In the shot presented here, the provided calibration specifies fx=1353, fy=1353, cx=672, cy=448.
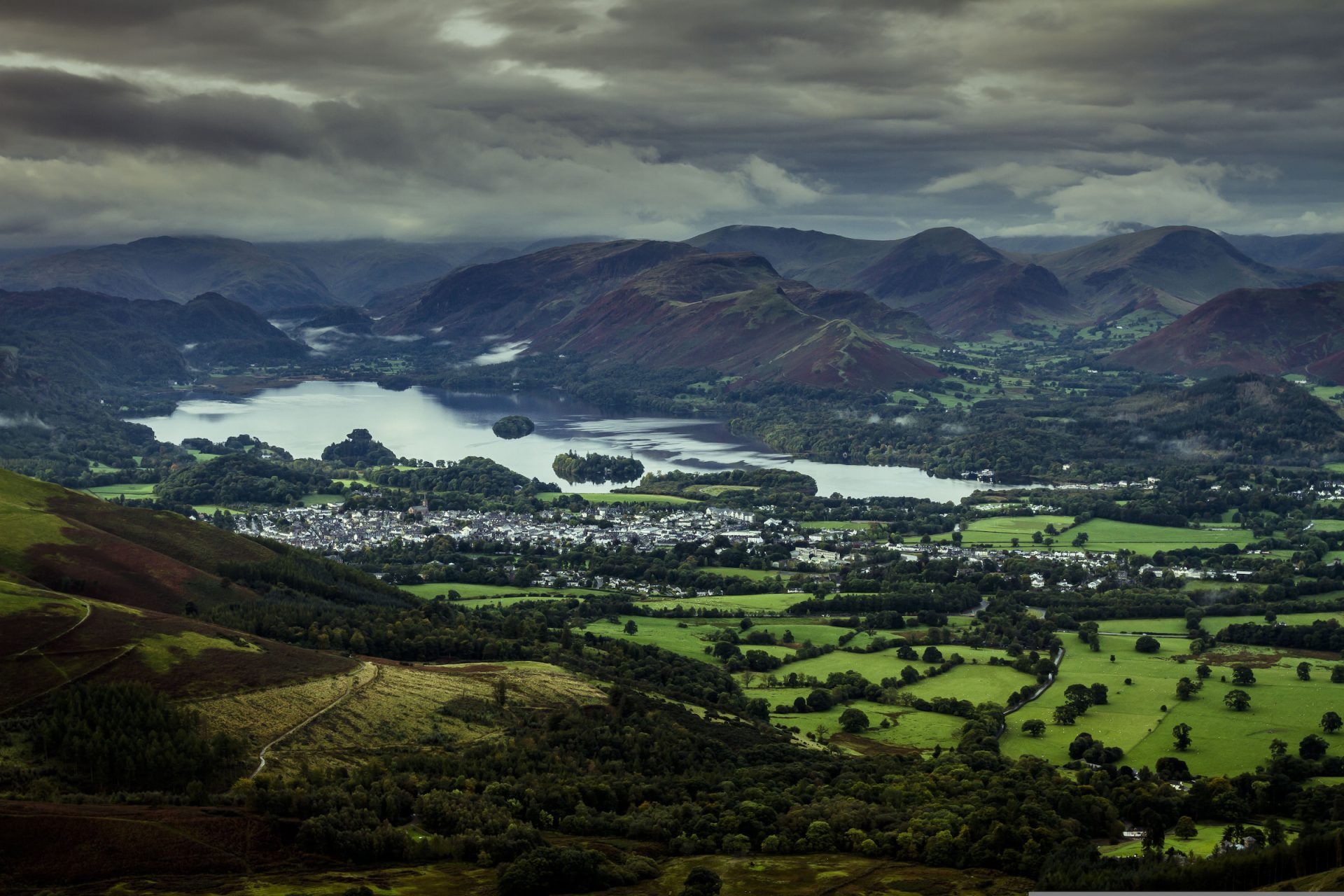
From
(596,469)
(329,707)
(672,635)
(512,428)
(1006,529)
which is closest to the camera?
(329,707)

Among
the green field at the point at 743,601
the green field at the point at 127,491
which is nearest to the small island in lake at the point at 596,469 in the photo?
the green field at the point at 127,491

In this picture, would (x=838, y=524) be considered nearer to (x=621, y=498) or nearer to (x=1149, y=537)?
(x=621, y=498)

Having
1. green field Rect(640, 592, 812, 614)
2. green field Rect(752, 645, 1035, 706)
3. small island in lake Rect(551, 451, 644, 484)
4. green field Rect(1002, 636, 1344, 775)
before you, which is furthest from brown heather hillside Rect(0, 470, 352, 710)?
small island in lake Rect(551, 451, 644, 484)

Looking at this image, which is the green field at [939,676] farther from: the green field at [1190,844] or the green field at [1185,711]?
the green field at [1190,844]

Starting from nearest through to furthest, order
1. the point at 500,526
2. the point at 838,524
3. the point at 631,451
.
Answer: the point at 500,526, the point at 838,524, the point at 631,451

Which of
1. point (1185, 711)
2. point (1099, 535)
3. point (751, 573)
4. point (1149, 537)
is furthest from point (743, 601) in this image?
point (1149, 537)
